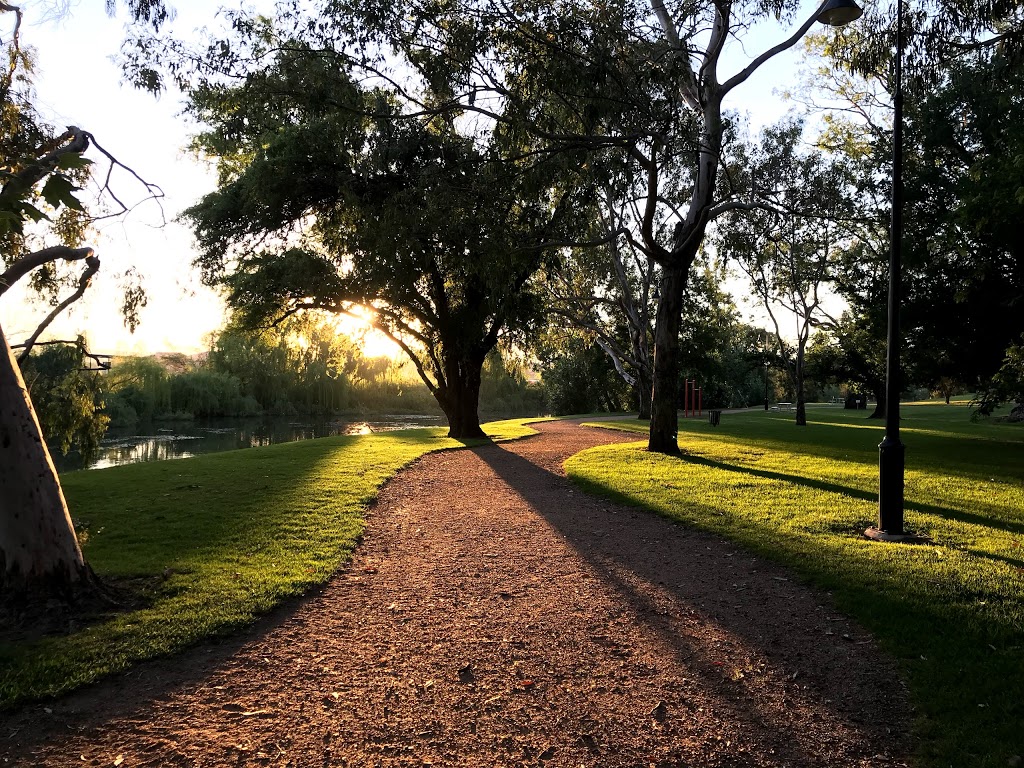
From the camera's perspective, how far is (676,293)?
1387 centimetres

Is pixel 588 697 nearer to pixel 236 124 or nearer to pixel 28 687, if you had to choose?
pixel 28 687

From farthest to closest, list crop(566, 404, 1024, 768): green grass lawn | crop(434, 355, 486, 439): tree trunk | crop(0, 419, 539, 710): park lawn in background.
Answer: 1. crop(434, 355, 486, 439): tree trunk
2. crop(0, 419, 539, 710): park lawn in background
3. crop(566, 404, 1024, 768): green grass lawn

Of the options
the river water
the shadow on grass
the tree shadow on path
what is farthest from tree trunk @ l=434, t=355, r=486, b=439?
the tree shadow on path

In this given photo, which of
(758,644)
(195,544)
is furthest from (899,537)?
(195,544)

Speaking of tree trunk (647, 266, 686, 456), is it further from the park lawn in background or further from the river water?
the river water

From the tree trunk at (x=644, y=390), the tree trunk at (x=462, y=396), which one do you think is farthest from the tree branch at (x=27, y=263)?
the tree trunk at (x=644, y=390)

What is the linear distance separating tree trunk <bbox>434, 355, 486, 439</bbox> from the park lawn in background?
21.2 feet

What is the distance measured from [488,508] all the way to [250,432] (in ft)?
93.1

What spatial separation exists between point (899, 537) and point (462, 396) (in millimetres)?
15356

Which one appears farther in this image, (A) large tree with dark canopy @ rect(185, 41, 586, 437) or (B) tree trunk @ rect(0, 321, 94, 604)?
(A) large tree with dark canopy @ rect(185, 41, 586, 437)

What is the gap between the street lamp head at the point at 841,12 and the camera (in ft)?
23.2

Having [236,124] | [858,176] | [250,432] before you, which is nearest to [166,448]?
[250,432]

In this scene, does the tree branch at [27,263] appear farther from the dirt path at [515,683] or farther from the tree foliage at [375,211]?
the tree foliage at [375,211]

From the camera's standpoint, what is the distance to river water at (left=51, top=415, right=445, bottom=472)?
22.3m
